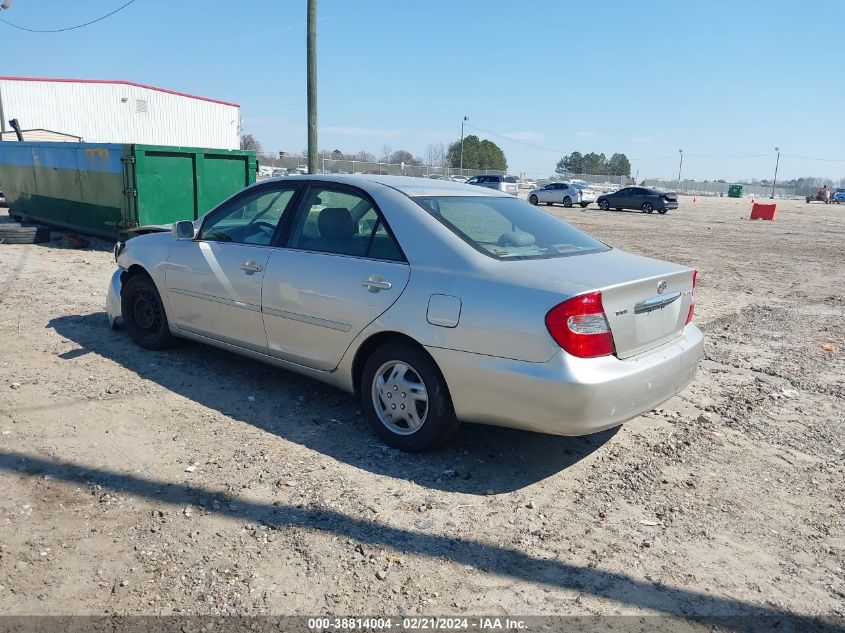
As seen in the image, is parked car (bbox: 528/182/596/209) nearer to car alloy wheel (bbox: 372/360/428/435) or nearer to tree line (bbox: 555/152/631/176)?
car alloy wheel (bbox: 372/360/428/435)

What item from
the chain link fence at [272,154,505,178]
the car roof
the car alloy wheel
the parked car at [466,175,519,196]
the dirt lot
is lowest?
the dirt lot

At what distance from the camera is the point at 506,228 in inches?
171

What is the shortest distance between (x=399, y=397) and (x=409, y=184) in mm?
1464

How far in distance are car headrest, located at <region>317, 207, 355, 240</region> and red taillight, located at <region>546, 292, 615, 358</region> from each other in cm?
159

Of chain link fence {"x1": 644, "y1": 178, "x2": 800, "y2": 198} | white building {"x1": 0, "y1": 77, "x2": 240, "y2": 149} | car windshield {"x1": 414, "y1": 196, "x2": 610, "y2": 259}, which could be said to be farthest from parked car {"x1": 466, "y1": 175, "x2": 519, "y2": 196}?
chain link fence {"x1": 644, "y1": 178, "x2": 800, "y2": 198}

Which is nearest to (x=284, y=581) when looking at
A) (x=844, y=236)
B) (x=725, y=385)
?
(x=725, y=385)

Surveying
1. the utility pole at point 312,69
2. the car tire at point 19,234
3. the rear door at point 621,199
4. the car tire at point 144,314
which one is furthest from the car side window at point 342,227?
the rear door at point 621,199

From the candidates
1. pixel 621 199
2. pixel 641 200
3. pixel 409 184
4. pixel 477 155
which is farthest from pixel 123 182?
pixel 477 155

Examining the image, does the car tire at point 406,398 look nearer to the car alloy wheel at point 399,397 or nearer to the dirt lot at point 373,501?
the car alloy wheel at point 399,397

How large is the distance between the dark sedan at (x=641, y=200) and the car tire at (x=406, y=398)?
34.7m

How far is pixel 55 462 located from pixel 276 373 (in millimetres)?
1898

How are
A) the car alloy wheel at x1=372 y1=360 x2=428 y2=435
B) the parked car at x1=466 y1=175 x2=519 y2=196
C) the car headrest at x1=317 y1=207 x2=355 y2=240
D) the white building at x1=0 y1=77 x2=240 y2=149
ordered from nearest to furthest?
1. the car alloy wheel at x1=372 y1=360 x2=428 y2=435
2. the car headrest at x1=317 y1=207 x2=355 y2=240
3. the white building at x1=0 y1=77 x2=240 y2=149
4. the parked car at x1=466 y1=175 x2=519 y2=196

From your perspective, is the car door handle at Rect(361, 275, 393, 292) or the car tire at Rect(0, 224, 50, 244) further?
the car tire at Rect(0, 224, 50, 244)

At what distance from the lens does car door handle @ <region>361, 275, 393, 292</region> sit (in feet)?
13.0
